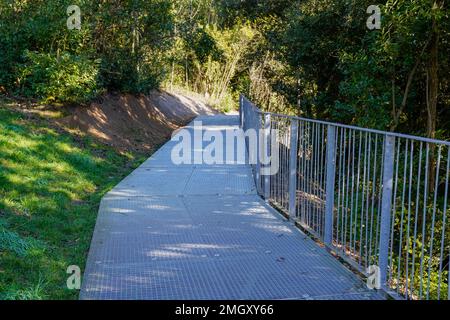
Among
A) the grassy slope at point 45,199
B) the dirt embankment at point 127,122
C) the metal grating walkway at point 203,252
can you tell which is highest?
the dirt embankment at point 127,122

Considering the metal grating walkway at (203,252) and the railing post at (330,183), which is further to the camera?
the railing post at (330,183)

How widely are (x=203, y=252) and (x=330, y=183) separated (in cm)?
150

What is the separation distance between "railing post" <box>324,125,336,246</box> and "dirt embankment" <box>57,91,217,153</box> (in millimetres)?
7759

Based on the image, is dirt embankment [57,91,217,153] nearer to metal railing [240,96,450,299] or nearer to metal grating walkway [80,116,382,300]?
metal grating walkway [80,116,382,300]

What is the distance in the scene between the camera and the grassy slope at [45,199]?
4.27m

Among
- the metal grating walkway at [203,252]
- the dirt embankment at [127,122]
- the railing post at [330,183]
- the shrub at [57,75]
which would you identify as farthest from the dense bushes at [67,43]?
the railing post at [330,183]

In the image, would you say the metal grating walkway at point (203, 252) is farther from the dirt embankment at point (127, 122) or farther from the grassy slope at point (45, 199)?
the dirt embankment at point (127, 122)

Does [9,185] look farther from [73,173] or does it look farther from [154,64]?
[154,64]

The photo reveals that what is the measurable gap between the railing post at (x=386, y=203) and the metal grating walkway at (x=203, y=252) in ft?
0.85

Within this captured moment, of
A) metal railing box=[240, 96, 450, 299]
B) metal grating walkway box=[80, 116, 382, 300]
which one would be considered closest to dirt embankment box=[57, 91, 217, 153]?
metal grating walkway box=[80, 116, 382, 300]

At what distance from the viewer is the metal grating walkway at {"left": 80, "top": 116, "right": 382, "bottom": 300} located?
4.05m

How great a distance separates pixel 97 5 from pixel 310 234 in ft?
31.3

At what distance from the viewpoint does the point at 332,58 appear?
40.5ft
